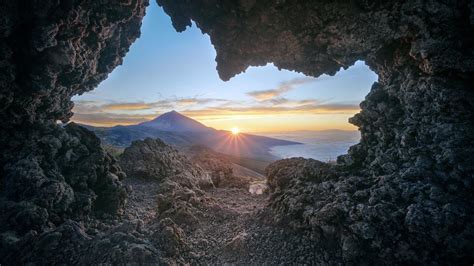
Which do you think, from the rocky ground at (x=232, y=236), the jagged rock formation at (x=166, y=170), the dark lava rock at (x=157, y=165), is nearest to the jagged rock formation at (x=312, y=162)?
the rocky ground at (x=232, y=236)

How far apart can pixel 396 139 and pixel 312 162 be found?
5206 millimetres

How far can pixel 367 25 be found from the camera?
12.1m

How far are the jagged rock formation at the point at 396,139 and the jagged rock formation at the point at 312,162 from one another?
44 millimetres

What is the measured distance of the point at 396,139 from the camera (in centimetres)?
1100

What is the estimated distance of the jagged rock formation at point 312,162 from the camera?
8.67 meters

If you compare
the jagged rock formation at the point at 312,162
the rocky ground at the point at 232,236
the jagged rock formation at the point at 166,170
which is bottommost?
the rocky ground at the point at 232,236

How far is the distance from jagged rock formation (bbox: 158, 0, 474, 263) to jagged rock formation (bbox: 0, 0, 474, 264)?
0.04 metres

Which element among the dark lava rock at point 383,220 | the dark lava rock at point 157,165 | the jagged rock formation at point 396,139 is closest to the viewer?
the dark lava rock at point 383,220

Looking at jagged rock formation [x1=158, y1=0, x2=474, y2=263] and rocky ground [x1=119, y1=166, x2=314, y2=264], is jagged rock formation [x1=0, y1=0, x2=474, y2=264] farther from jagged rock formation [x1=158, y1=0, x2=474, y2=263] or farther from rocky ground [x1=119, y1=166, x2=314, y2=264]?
rocky ground [x1=119, y1=166, x2=314, y2=264]

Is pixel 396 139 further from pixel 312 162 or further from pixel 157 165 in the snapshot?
pixel 157 165

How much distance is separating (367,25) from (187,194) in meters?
13.0

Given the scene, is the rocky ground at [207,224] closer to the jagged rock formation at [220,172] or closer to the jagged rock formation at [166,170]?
the jagged rock formation at [166,170]

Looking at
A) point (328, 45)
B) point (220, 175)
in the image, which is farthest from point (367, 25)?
point (220, 175)

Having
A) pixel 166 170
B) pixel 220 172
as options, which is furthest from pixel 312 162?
pixel 220 172
